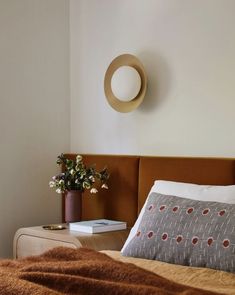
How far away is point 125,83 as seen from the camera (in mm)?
3643

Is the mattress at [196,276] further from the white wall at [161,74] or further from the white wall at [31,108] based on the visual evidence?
the white wall at [31,108]

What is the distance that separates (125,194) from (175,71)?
879 millimetres

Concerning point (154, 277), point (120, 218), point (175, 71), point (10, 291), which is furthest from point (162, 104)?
point (10, 291)

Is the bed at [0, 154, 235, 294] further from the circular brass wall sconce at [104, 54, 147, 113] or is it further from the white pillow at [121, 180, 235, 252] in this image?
the circular brass wall sconce at [104, 54, 147, 113]

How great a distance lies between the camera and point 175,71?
3.46 m

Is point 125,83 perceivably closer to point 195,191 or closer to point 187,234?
point 195,191

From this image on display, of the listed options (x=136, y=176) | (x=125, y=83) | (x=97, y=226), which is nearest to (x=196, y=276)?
(x=97, y=226)

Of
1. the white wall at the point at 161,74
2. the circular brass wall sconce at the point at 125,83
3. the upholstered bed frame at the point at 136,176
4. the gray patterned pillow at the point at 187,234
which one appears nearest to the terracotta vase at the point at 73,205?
the upholstered bed frame at the point at 136,176

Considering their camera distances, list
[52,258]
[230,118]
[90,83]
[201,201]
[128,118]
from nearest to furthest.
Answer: [52,258] → [201,201] → [230,118] → [128,118] → [90,83]

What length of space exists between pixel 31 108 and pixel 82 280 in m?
2.39

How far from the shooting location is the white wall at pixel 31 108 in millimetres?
3844

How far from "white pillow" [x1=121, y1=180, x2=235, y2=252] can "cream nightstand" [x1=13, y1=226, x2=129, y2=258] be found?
0.94 feet

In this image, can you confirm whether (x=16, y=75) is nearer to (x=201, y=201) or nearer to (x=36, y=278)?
(x=201, y=201)

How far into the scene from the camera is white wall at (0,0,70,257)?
384cm
